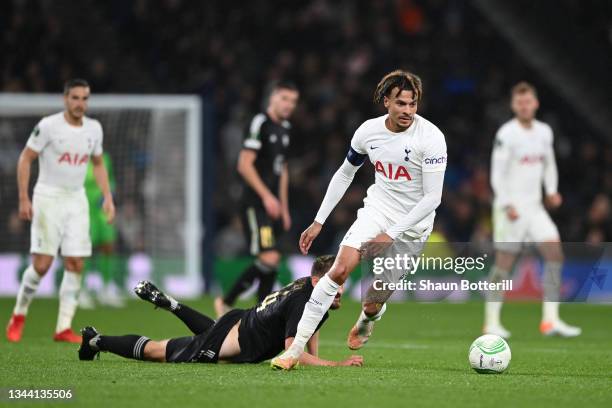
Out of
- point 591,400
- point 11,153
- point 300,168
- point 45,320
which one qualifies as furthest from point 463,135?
point 591,400

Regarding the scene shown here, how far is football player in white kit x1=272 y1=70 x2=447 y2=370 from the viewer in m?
7.55

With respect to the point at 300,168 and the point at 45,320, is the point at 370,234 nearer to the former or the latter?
the point at 45,320

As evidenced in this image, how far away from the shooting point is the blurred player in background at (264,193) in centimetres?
1174

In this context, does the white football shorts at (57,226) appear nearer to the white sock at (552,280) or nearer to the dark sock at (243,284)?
the dark sock at (243,284)

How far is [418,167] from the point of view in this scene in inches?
317

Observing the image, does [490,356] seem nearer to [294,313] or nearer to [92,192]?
[294,313]

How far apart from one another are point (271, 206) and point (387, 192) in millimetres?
3408

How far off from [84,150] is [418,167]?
12.2 ft

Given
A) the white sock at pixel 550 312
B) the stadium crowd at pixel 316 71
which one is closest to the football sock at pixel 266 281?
the white sock at pixel 550 312

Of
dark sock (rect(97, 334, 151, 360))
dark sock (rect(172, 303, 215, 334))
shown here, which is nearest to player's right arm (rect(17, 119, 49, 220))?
dark sock (rect(97, 334, 151, 360))

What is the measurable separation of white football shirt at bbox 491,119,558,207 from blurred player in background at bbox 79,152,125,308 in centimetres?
520

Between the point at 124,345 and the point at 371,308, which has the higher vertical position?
the point at 371,308

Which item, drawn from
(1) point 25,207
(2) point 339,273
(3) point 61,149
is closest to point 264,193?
(3) point 61,149

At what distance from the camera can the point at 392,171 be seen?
26.7 ft
